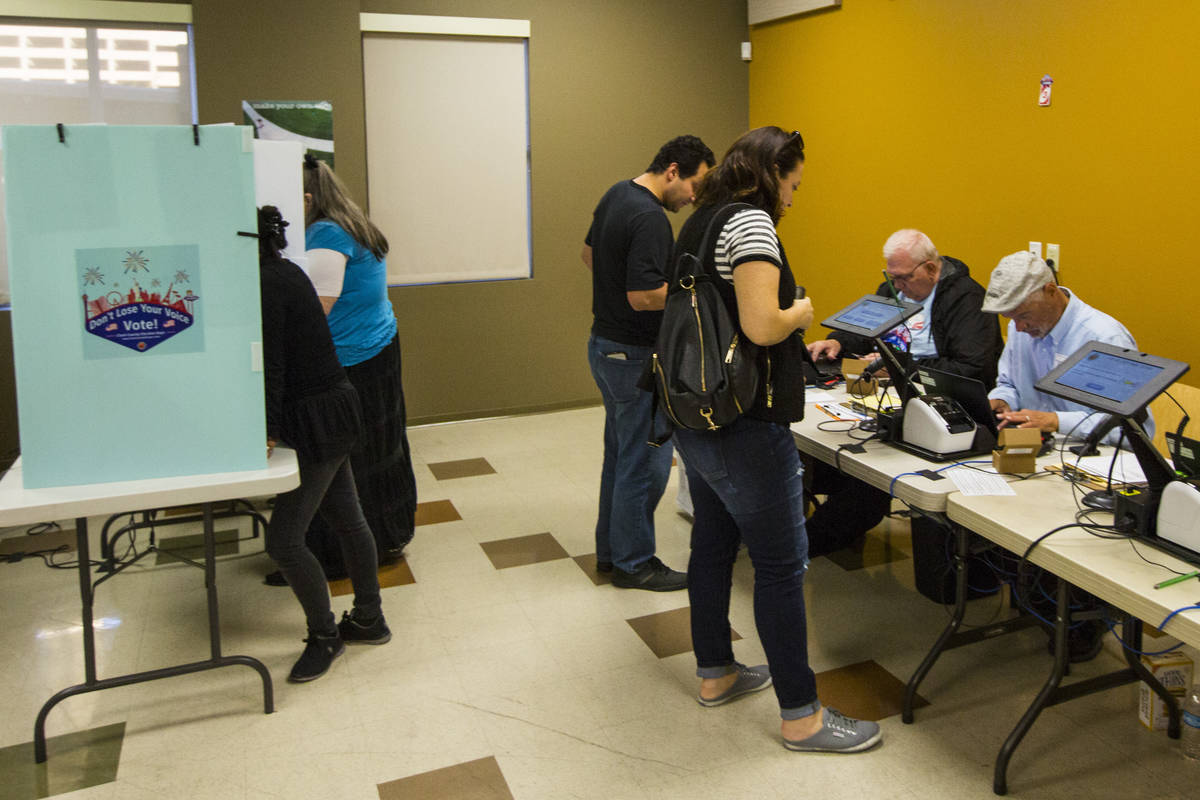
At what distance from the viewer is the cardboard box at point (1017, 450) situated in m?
2.31

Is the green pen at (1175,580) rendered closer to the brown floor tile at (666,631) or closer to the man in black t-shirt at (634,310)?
the brown floor tile at (666,631)

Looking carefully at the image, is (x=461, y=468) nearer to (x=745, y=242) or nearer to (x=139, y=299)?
(x=139, y=299)

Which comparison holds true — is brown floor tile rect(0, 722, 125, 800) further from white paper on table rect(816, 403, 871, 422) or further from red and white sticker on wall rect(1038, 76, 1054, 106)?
red and white sticker on wall rect(1038, 76, 1054, 106)

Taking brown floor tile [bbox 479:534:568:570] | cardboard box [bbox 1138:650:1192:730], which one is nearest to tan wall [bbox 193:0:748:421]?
brown floor tile [bbox 479:534:568:570]

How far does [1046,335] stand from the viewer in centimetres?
284

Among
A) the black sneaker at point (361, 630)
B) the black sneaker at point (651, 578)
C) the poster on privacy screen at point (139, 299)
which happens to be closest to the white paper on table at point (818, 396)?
the black sneaker at point (651, 578)

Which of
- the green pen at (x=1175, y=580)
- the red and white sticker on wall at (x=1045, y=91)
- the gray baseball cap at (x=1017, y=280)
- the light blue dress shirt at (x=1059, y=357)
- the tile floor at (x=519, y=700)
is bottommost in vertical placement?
the tile floor at (x=519, y=700)

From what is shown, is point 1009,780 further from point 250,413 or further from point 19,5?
point 19,5

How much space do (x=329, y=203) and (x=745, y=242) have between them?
4.63 ft

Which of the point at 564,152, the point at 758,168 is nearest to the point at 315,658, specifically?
the point at 758,168

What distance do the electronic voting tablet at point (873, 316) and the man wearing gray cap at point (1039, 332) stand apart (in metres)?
0.28

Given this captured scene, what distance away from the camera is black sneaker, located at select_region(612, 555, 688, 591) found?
10.6ft

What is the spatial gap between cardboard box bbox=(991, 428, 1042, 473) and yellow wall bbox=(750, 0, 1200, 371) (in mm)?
1507

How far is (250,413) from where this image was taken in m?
2.33
